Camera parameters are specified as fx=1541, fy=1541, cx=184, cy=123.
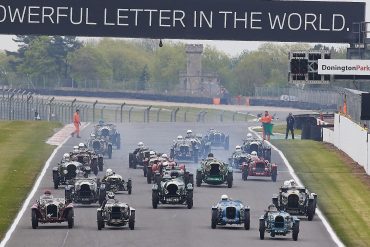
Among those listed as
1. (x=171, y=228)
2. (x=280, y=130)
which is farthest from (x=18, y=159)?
(x=280, y=130)

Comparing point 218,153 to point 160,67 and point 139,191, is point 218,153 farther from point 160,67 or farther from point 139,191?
point 160,67

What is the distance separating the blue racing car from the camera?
43406 mm

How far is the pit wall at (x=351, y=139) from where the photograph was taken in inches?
2394

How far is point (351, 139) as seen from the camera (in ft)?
218

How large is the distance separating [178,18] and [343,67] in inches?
332

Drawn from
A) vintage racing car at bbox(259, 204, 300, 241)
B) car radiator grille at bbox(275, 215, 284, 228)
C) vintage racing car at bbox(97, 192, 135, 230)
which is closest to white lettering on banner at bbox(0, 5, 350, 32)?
vintage racing car at bbox(97, 192, 135, 230)

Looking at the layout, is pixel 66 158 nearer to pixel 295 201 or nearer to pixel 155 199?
pixel 155 199

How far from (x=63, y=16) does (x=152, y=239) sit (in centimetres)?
2564

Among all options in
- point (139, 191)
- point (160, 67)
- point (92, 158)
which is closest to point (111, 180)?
point (139, 191)

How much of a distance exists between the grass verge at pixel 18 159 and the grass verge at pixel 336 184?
1003 centimetres

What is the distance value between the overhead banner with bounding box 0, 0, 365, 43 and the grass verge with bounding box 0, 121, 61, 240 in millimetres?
5938

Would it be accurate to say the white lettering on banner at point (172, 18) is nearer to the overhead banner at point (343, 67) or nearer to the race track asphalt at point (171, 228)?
the overhead banner at point (343, 67)

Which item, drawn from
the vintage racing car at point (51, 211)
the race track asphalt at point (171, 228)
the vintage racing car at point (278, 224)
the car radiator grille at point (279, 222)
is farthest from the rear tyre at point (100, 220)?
the car radiator grille at point (279, 222)

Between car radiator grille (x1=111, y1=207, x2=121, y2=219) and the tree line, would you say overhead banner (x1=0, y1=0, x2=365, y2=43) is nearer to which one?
car radiator grille (x1=111, y1=207, x2=121, y2=219)
